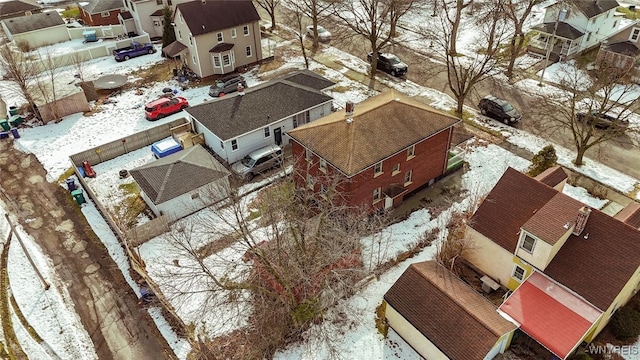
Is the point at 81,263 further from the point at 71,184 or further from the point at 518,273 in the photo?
the point at 518,273

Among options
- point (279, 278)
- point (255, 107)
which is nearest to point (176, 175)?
point (255, 107)

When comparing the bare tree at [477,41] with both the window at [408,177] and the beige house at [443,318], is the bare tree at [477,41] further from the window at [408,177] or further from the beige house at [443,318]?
the beige house at [443,318]

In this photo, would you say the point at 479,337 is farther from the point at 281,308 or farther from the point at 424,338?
the point at 281,308

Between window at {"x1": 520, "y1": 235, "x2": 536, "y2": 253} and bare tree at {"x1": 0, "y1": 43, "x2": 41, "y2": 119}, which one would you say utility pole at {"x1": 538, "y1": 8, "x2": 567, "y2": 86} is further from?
bare tree at {"x1": 0, "y1": 43, "x2": 41, "y2": 119}

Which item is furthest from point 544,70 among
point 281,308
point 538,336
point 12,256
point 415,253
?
point 12,256

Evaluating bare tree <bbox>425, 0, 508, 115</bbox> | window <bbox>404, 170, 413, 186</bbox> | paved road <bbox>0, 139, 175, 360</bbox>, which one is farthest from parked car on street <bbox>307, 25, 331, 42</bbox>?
paved road <bbox>0, 139, 175, 360</bbox>
